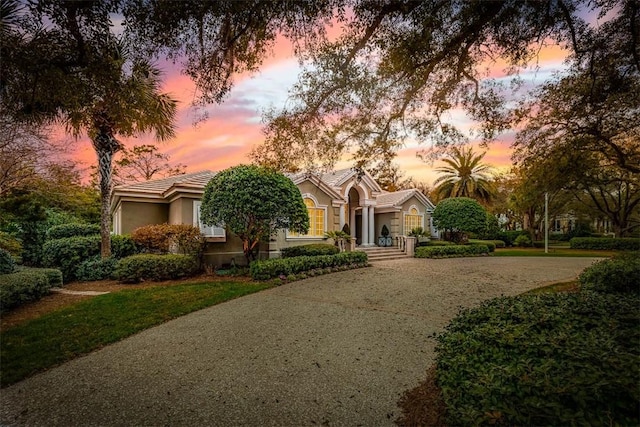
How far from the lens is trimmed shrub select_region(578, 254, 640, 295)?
18.6 feet

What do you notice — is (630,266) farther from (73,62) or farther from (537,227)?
(537,227)

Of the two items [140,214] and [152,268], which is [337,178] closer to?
[140,214]

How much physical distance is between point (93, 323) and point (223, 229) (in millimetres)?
7026

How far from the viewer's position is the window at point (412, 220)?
69.9 ft

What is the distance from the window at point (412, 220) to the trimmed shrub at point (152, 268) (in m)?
15.2

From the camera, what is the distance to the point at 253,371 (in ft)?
13.5

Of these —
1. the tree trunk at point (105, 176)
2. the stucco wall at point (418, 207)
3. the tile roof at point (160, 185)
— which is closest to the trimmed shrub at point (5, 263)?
the tree trunk at point (105, 176)

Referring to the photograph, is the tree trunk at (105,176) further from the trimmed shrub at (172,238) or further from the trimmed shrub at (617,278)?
the trimmed shrub at (617,278)

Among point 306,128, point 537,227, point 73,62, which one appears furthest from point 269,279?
point 537,227

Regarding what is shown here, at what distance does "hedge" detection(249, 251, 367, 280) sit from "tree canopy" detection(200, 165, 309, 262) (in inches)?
46.5

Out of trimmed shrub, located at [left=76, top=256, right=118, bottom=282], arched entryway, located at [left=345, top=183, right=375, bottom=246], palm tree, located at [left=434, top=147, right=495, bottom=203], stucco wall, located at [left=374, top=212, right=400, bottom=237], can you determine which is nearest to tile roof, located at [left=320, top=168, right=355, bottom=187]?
arched entryway, located at [left=345, top=183, right=375, bottom=246]

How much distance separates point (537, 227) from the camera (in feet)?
103

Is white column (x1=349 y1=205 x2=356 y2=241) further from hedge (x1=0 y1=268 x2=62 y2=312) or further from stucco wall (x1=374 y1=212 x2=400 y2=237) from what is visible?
hedge (x1=0 y1=268 x2=62 y2=312)


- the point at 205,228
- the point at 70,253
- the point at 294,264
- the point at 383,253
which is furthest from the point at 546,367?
the point at 383,253
